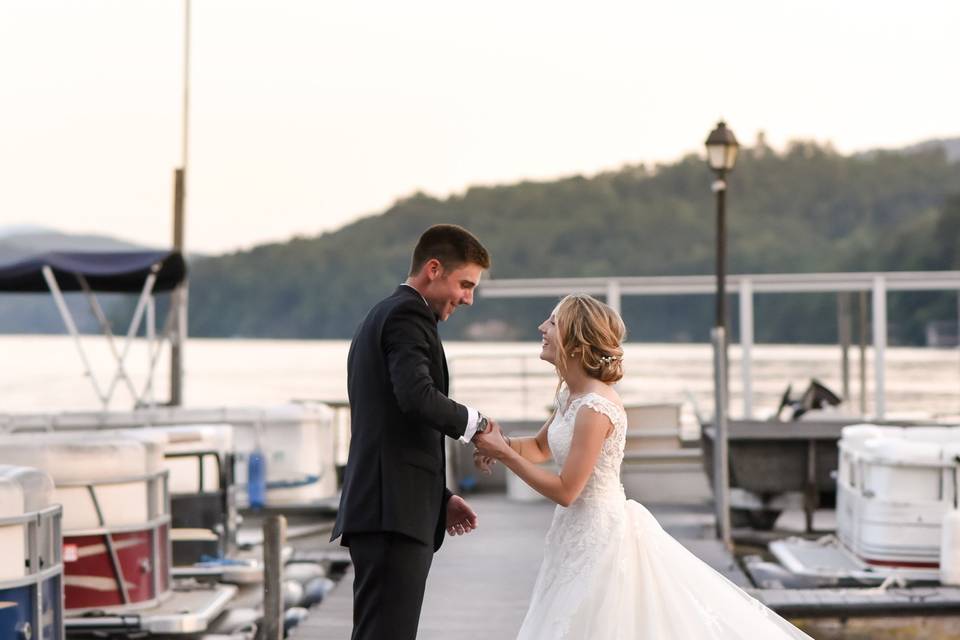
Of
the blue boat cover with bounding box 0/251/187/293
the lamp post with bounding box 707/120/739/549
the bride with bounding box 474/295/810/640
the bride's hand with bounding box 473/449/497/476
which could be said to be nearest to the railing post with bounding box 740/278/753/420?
the lamp post with bounding box 707/120/739/549

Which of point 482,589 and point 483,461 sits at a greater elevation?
point 483,461

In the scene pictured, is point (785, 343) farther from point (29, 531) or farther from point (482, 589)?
point (29, 531)

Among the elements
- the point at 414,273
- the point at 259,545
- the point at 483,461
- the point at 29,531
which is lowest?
the point at 259,545

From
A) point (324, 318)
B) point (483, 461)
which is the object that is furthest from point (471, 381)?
point (324, 318)

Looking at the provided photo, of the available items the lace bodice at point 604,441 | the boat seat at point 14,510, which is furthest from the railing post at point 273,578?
the lace bodice at point 604,441

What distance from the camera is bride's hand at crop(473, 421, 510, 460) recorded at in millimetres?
4926

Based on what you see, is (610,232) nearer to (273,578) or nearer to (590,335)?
(273,578)

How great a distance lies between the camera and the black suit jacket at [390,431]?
16.0 ft

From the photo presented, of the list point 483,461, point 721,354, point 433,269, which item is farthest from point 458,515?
point 721,354

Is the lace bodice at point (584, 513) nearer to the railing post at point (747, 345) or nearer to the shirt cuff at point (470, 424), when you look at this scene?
the shirt cuff at point (470, 424)

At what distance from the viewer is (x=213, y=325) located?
7706cm

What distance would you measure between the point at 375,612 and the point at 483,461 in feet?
Result: 2.02

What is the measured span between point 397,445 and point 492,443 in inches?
11.9

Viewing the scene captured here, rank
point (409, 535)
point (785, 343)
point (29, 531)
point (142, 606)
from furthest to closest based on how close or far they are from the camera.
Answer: point (785, 343), point (142, 606), point (29, 531), point (409, 535)
